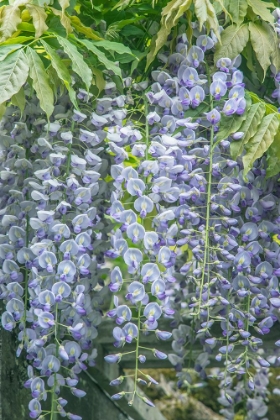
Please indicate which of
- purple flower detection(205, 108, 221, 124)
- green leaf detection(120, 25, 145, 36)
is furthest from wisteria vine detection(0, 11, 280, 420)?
green leaf detection(120, 25, 145, 36)

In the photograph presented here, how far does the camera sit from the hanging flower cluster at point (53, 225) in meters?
1.50

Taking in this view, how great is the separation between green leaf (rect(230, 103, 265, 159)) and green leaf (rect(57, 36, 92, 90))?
0.32 meters

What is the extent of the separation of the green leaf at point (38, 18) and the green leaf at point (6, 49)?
0.14ft

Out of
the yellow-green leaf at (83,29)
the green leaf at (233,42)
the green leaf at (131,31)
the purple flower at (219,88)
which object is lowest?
the purple flower at (219,88)

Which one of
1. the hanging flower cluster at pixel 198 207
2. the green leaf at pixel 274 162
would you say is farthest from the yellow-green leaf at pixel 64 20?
the green leaf at pixel 274 162

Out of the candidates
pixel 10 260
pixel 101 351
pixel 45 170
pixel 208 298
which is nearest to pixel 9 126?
pixel 45 170

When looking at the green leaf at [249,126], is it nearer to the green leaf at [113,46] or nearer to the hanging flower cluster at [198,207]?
the hanging flower cluster at [198,207]

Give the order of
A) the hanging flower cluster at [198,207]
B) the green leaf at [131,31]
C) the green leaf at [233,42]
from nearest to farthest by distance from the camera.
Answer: the hanging flower cluster at [198,207] < the green leaf at [233,42] < the green leaf at [131,31]

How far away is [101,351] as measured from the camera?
206 cm

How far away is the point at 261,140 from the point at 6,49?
518 mm

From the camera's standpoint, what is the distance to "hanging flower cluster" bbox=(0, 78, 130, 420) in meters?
1.50

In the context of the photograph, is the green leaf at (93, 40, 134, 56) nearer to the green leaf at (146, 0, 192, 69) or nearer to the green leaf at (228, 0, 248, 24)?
the green leaf at (146, 0, 192, 69)

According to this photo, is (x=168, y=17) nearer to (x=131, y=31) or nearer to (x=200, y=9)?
(x=200, y=9)

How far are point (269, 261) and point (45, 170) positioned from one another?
1.66 feet
